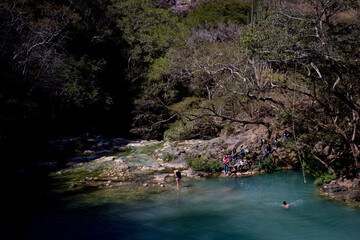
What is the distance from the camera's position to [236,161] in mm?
15414

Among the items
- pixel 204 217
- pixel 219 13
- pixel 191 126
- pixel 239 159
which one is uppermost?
pixel 219 13

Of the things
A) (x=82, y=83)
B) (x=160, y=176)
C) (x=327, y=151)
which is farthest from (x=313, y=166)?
(x=82, y=83)

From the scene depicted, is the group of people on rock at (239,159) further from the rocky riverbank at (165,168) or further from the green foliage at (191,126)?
the green foliage at (191,126)

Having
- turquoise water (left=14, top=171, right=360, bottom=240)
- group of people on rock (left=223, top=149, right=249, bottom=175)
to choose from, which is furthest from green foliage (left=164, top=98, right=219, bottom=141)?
turquoise water (left=14, top=171, right=360, bottom=240)

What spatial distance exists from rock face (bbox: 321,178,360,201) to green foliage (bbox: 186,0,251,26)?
31843 millimetres

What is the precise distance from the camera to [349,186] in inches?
435

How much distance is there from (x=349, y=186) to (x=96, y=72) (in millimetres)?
23558

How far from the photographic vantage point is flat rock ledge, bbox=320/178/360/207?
1028 cm

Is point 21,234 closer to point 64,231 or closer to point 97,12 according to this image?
point 64,231

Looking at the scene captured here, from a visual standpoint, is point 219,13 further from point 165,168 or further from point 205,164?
point 205,164

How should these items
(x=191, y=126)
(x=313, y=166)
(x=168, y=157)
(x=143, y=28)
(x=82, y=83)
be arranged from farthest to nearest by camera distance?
1. (x=143, y=28)
2. (x=82, y=83)
3. (x=191, y=126)
4. (x=168, y=157)
5. (x=313, y=166)

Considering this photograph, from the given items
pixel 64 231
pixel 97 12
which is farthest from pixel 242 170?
pixel 97 12

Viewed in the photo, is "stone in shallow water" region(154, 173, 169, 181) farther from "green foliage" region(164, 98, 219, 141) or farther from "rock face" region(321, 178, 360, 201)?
"rock face" region(321, 178, 360, 201)

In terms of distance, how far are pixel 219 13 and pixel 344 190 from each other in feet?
122
